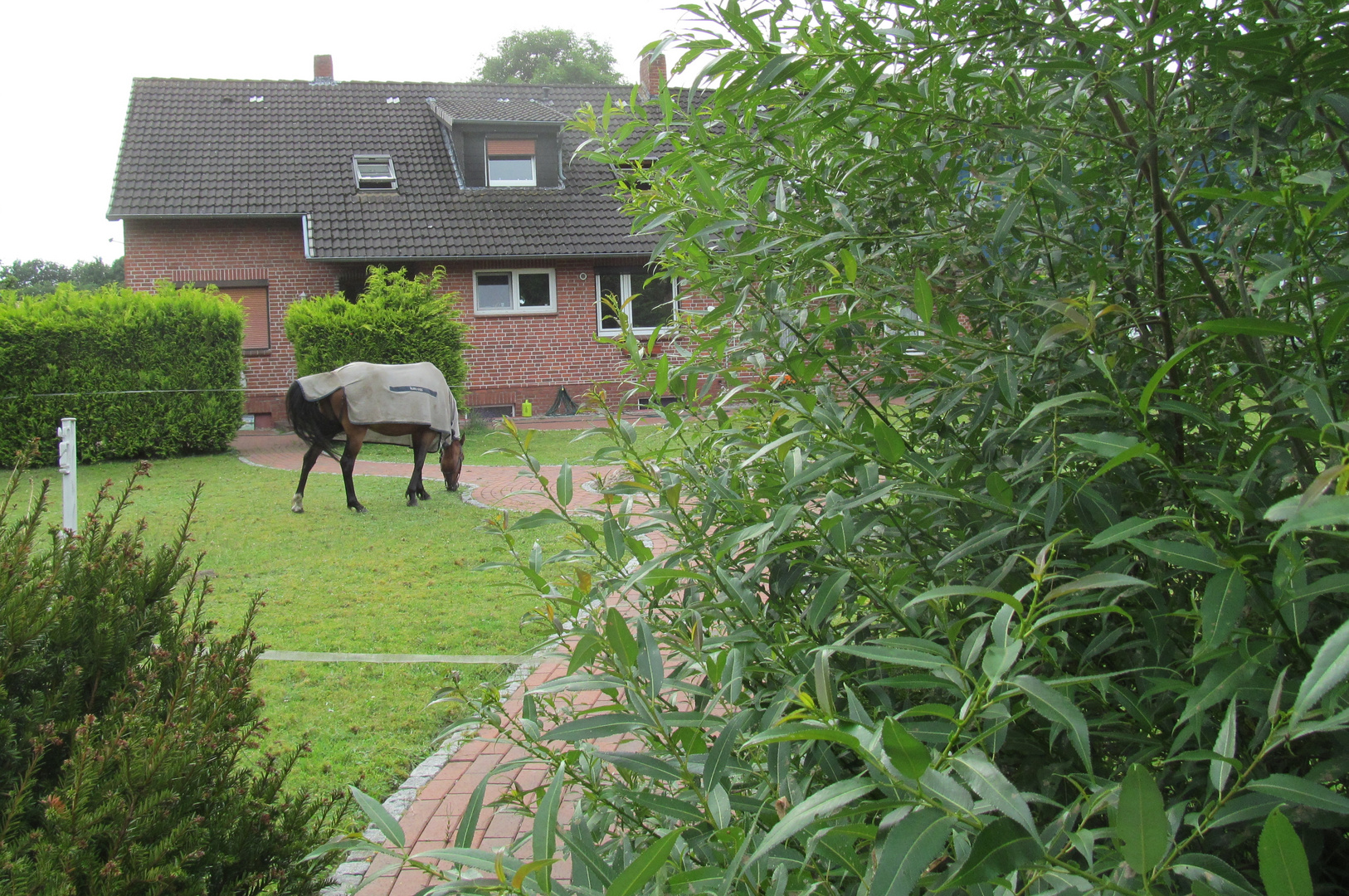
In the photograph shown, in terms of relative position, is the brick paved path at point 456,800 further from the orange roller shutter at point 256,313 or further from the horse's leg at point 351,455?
the orange roller shutter at point 256,313

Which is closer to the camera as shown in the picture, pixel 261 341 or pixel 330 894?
pixel 330 894

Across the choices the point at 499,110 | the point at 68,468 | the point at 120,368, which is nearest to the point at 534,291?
the point at 499,110

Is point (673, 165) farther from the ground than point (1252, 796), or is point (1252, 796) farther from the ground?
point (673, 165)

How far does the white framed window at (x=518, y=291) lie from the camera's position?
2247 centimetres

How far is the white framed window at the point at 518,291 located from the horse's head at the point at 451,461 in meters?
10.5

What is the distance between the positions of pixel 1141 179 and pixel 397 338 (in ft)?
56.9

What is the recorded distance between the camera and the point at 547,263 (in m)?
22.5

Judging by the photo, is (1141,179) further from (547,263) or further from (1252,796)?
(547,263)

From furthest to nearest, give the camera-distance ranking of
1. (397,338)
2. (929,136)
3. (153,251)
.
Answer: (153,251) → (397,338) → (929,136)

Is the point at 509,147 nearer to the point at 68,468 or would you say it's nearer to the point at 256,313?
the point at 256,313

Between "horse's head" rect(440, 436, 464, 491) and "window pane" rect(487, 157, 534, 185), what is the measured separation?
1275cm

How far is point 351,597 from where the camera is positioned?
752cm

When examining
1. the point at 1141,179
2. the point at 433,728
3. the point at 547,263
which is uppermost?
the point at 547,263

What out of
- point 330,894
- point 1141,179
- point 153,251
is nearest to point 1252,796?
point 1141,179
